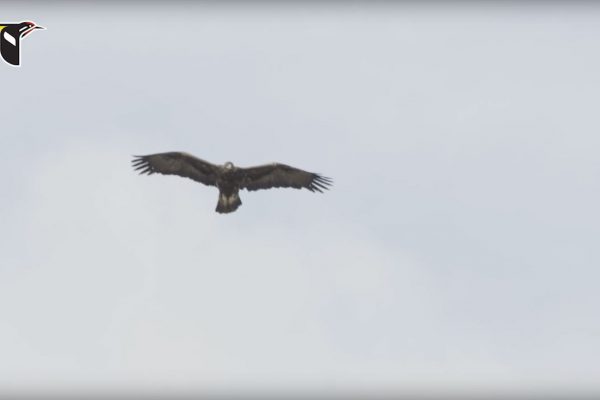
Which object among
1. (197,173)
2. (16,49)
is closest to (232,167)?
(197,173)

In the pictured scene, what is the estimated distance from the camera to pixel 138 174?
86.2 ft

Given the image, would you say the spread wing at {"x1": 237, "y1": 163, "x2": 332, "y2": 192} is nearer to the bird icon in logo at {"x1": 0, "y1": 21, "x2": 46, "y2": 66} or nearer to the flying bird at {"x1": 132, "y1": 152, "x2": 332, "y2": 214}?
the flying bird at {"x1": 132, "y1": 152, "x2": 332, "y2": 214}

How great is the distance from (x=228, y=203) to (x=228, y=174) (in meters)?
0.99

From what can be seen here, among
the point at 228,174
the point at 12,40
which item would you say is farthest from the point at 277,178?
the point at 12,40

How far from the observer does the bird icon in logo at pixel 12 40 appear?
2631 centimetres

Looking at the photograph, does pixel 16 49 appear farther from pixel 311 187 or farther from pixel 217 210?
pixel 311 187

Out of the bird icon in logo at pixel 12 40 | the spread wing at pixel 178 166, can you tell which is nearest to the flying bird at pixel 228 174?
the spread wing at pixel 178 166

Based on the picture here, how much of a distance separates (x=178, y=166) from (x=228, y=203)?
230 cm

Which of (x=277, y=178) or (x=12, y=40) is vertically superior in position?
(x=12, y=40)

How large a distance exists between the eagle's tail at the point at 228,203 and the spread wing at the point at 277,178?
64 cm

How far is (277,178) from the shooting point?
88.1 feet

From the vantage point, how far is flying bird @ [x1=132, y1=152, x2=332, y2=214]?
2591 centimetres

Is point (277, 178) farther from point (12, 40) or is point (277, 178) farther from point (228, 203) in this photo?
point (12, 40)

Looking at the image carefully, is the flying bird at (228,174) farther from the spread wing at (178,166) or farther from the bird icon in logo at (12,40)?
the bird icon in logo at (12,40)
